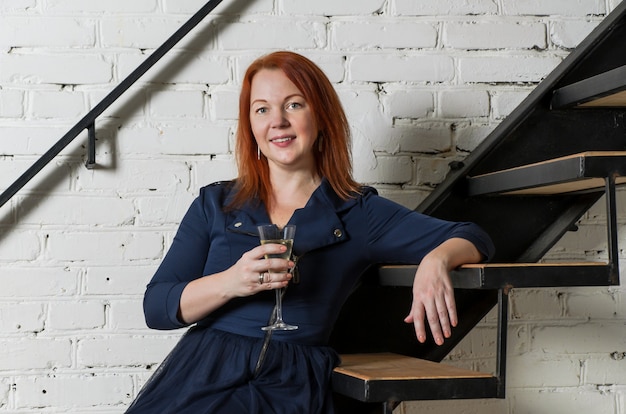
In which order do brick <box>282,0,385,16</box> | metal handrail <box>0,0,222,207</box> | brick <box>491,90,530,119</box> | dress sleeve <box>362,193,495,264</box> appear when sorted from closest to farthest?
dress sleeve <box>362,193,495,264</box>
metal handrail <box>0,0,222,207</box>
brick <box>282,0,385,16</box>
brick <box>491,90,530,119</box>

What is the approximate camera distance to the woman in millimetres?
1823

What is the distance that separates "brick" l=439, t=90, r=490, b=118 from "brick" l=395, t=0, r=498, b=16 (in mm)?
221

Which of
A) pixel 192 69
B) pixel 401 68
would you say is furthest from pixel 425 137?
pixel 192 69

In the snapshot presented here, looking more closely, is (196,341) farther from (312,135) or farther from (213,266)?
(312,135)

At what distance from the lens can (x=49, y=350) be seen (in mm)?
2332

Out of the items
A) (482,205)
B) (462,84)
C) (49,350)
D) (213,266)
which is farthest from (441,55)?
(49,350)

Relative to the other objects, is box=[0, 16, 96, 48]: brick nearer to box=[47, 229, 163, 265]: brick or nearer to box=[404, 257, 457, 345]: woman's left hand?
box=[47, 229, 163, 265]: brick

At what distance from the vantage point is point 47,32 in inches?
92.3

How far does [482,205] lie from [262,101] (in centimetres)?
58

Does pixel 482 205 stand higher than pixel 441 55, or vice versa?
pixel 441 55

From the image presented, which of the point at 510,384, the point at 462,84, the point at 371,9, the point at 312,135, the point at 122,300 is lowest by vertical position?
the point at 510,384

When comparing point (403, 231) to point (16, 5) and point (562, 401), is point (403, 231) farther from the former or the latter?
point (16, 5)

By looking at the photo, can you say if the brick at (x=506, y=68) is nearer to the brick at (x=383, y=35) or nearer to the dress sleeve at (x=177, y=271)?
the brick at (x=383, y=35)

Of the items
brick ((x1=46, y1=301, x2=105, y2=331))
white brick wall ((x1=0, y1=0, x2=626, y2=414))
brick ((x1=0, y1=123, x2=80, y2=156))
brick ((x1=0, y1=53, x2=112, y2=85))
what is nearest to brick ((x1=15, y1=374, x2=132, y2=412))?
white brick wall ((x1=0, y1=0, x2=626, y2=414))
